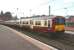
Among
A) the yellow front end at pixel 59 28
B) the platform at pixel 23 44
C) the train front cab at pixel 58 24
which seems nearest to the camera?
the platform at pixel 23 44

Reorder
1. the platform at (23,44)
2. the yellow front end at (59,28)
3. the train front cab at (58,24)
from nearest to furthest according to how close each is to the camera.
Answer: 1. the platform at (23,44)
2. the train front cab at (58,24)
3. the yellow front end at (59,28)

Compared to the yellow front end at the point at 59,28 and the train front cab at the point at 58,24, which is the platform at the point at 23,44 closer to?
the train front cab at the point at 58,24

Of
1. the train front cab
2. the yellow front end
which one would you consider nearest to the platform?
the train front cab

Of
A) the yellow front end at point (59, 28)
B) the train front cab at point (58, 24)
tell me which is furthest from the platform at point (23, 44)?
the yellow front end at point (59, 28)

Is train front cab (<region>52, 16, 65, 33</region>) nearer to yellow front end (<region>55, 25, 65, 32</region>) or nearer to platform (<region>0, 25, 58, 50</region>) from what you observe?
yellow front end (<region>55, 25, 65, 32</region>)

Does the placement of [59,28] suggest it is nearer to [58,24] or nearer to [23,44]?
[58,24]

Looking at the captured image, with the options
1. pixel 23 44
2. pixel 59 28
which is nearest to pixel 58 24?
pixel 59 28

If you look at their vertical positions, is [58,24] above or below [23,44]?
above

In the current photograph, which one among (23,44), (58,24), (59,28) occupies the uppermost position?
(58,24)

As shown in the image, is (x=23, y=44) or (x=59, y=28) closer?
(x=23, y=44)

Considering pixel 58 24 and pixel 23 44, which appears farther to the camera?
pixel 58 24

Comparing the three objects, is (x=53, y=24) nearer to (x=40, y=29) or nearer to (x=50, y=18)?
(x=50, y=18)

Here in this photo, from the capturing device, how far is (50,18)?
2750 centimetres

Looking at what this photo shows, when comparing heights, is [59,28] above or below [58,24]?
below
